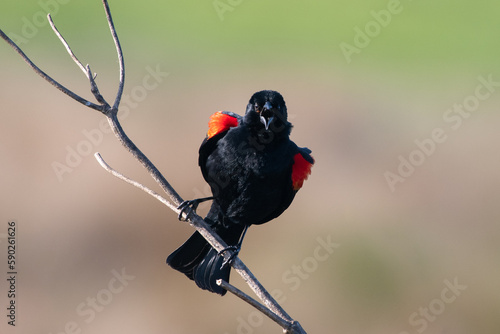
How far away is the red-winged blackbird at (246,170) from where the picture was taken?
12.6ft

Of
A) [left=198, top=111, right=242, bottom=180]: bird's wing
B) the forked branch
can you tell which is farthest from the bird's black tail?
the forked branch

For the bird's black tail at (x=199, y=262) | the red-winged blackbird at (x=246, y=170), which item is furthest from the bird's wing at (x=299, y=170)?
the bird's black tail at (x=199, y=262)

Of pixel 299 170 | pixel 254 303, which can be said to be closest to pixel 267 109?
pixel 299 170

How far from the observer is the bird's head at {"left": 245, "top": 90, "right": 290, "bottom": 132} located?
3738 millimetres

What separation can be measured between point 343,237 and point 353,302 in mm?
947

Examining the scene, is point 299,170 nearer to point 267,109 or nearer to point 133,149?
point 267,109

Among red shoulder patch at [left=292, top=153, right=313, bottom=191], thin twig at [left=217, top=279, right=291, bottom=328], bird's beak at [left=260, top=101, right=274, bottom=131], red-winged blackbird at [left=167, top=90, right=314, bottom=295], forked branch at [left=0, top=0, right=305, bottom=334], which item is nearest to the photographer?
thin twig at [left=217, top=279, right=291, bottom=328]

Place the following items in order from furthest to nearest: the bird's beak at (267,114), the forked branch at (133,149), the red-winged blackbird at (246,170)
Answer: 1. the red-winged blackbird at (246,170)
2. the bird's beak at (267,114)
3. the forked branch at (133,149)

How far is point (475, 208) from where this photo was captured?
923 centimetres

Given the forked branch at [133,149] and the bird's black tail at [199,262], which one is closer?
the forked branch at [133,149]

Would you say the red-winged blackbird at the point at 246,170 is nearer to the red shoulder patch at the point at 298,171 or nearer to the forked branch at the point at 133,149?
the red shoulder patch at the point at 298,171

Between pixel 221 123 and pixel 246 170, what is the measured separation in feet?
1.40

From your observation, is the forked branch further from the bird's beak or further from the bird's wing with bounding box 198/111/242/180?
the bird's wing with bounding box 198/111/242/180

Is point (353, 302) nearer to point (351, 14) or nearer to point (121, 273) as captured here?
point (121, 273)
